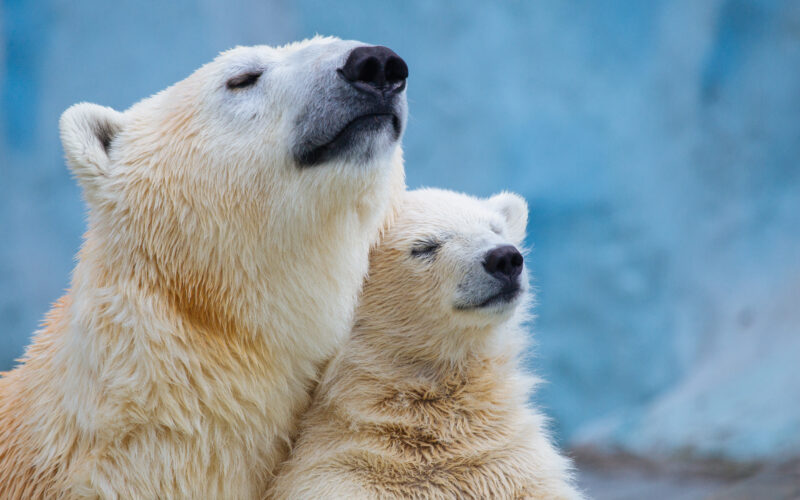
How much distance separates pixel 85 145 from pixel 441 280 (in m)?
0.95

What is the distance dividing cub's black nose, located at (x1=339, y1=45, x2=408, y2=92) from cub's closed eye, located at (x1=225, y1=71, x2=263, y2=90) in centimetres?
27

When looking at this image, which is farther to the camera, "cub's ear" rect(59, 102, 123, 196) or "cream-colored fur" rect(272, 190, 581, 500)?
"cream-colored fur" rect(272, 190, 581, 500)

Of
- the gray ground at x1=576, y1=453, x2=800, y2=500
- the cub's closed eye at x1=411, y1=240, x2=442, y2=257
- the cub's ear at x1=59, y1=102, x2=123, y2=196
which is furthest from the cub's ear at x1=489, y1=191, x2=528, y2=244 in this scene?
the gray ground at x1=576, y1=453, x2=800, y2=500

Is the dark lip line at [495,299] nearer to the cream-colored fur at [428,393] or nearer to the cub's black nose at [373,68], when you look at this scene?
the cream-colored fur at [428,393]

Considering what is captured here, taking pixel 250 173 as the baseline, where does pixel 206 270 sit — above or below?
below

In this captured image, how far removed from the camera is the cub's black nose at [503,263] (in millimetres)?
2035

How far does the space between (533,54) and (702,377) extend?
8.46ft

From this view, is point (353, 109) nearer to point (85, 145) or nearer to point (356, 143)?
point (356, 143)

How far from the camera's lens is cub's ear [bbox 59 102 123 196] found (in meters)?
1.73

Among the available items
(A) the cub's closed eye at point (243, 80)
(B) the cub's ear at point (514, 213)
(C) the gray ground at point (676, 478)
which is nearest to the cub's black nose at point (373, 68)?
(A) the cub's closed eye at point (243, 80)

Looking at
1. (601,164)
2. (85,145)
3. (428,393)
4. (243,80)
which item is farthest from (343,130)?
(601,164)

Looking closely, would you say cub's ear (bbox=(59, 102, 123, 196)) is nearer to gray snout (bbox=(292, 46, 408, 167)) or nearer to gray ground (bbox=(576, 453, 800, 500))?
gray snout (bbox=(292, 46, 408, 167))

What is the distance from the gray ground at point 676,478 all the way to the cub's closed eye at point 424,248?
3021mm

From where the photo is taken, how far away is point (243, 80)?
5.87 feet
